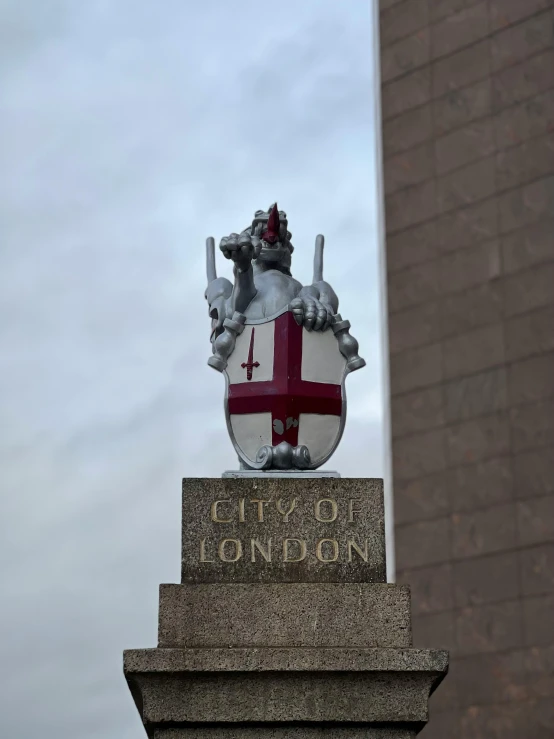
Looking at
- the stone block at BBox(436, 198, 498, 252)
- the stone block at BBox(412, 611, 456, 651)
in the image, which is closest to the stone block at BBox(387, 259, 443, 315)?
the stone block at BBox(436, 198, 498, 252)

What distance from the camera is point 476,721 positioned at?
26969mm

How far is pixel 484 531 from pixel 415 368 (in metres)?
4.27

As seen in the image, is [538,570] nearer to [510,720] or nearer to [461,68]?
[510,720]

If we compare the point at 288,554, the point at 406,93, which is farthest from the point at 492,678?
the point at 288,554

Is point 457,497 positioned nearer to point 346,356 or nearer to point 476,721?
point 476,721

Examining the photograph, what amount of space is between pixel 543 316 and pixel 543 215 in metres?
2.25

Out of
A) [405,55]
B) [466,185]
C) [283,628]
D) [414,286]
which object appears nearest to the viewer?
[283,628]

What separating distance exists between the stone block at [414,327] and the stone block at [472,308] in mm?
232

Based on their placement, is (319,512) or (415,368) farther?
(415,368)

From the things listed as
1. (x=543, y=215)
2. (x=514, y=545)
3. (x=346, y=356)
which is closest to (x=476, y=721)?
(x=514, y=545)

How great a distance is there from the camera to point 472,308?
29.5 meters

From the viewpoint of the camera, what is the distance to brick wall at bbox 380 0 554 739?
2716 cm

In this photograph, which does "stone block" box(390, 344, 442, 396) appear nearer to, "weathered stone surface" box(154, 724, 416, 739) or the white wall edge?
the white wall edge

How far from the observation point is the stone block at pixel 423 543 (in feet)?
93.6
